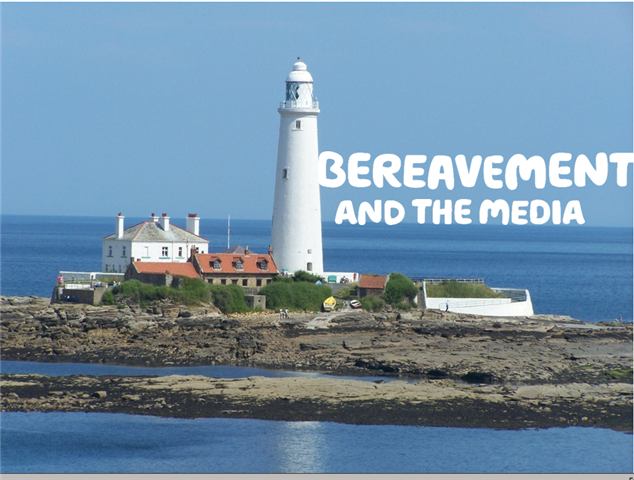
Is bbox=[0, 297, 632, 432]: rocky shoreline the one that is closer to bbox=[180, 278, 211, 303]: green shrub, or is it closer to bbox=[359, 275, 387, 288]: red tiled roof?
bbox=[180, 278, 211, 303]: green shrub

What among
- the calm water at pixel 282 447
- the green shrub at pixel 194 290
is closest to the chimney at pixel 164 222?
the green shrub at pixel 194 290

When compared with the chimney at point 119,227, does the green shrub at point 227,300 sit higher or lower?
lower

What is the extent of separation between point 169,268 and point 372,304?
25.0 ft

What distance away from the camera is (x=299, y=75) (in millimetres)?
39531

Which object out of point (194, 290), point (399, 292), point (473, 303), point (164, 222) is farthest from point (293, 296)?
point (164, 222)

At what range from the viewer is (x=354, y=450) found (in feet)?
72.2

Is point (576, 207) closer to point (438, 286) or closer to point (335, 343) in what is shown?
point (438, 286)

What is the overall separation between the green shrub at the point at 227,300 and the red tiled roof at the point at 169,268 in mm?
1162

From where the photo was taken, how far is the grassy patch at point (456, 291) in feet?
136

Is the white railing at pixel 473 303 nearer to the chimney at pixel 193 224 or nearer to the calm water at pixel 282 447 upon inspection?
the chimney at pixel 193 224

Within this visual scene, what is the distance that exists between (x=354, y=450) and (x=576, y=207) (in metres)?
18.8

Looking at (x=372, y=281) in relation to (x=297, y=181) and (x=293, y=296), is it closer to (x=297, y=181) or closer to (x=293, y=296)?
(x=293, y=296)

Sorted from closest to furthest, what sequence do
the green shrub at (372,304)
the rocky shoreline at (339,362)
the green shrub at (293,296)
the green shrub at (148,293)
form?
the rocky shoreline at (339,362) → the green shrub at (148,293) → the green shrub at (293,296) → the green shrub at (372,304)

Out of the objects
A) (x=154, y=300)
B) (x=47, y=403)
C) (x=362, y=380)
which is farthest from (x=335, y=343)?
(x=47, y=403)
